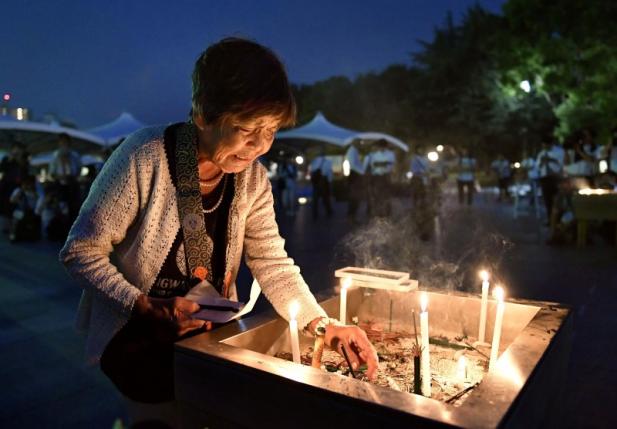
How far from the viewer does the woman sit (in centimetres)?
158

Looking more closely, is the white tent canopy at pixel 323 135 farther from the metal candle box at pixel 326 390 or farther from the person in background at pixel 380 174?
the metal candle box at pixel 326 390

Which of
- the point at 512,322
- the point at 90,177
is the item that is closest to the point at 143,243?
the point at 512,322

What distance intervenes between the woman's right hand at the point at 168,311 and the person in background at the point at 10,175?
10.1m

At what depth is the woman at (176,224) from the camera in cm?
158

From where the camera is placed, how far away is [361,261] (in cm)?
704

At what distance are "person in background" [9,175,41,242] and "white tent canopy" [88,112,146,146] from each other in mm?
5885

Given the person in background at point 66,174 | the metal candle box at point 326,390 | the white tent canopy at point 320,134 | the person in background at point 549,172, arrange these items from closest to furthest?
1. the metal candle box at point 326,390
2. the person in background at point 66,174
3. the person in background at point 549,172
4. the white tent canopy at point 320,134

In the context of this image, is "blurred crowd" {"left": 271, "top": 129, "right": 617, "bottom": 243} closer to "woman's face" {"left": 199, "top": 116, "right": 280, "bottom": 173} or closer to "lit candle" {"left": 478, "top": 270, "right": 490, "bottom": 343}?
"lit candle" {"left": 478, "top": 270, "right": 490, "bottom": 343}

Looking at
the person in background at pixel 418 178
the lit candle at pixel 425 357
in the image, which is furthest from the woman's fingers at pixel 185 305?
the person in background at pixel 418 178

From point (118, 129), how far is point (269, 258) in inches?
659

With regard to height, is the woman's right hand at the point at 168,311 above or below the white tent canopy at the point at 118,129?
below

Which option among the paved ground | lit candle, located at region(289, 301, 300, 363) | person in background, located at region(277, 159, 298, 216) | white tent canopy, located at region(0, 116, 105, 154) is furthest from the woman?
person in background, located at region(277, 159, 298, 216)

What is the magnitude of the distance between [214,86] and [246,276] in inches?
202

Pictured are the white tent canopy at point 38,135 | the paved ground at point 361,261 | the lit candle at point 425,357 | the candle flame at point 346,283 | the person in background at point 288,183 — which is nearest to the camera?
the lit candle at point 425,357
